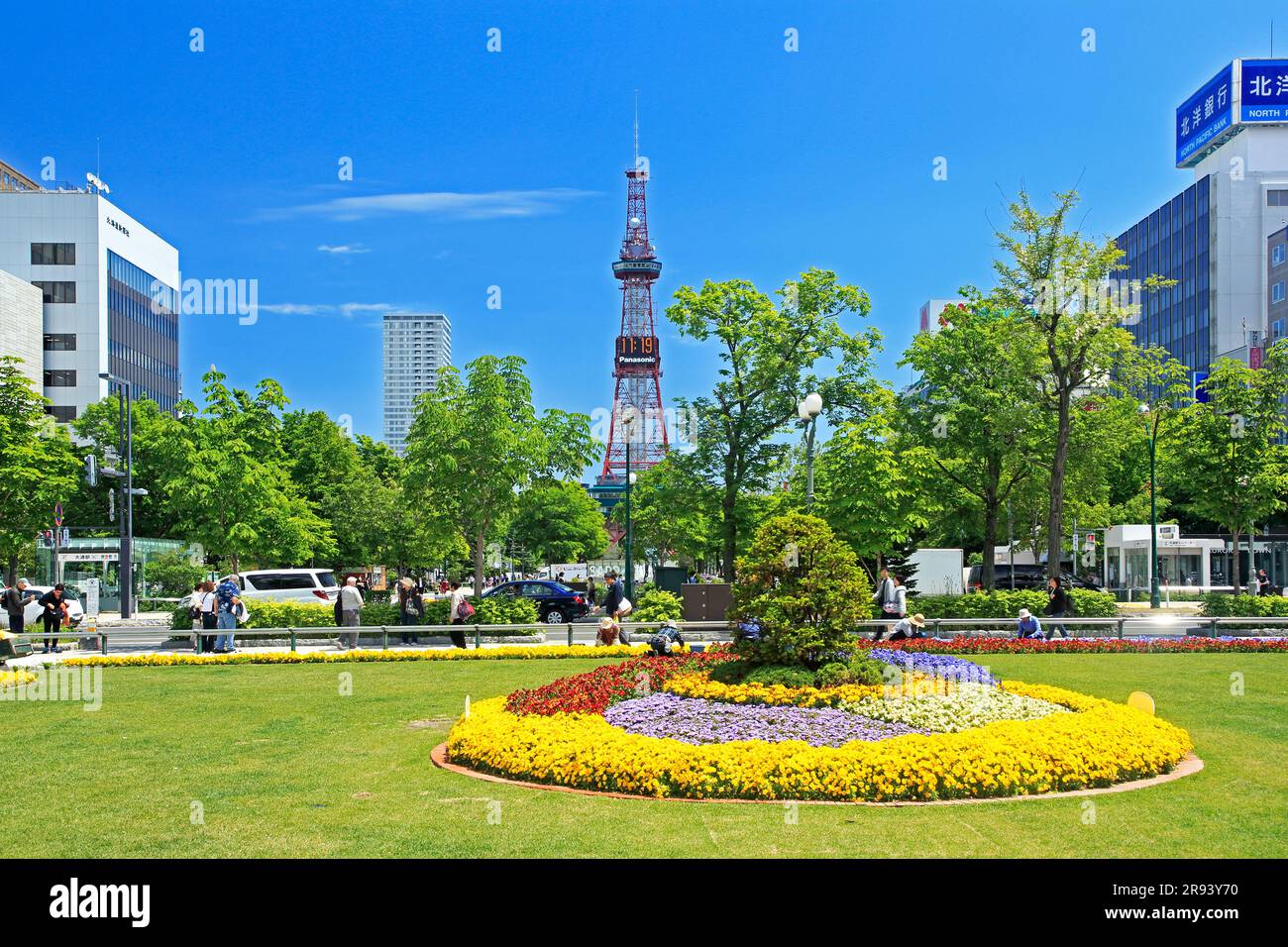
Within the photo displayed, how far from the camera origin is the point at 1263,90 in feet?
293

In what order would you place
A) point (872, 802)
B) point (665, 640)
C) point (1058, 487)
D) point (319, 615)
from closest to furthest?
point (872, 802) < point (665, 640) < point (319, 615) < point (1058, 487)

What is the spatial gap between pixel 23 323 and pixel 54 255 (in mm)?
7753

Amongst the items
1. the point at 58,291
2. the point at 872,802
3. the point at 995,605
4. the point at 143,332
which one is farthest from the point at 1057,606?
the point at 143,332

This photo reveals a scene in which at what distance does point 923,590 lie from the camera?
37312 mm

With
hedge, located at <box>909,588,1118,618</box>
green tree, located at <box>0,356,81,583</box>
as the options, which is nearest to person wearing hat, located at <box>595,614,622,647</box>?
hedge, located at <box>909,588,1118,618</box>

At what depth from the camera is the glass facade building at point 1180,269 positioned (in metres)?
90.5

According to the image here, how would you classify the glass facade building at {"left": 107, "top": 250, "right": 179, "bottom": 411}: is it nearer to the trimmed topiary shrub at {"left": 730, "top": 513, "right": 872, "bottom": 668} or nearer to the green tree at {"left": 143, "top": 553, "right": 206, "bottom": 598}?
the green tree at {"left": 143, "top": 553, "right": 206, "bottom": 598}

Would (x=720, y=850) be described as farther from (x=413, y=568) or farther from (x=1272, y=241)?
(x=1272, y=241)

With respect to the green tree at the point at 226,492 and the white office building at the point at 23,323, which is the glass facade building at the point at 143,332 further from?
the green tree at the point at 226,492

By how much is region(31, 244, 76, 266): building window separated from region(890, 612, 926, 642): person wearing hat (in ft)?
232

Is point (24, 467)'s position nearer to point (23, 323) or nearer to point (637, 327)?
point (23, 323)

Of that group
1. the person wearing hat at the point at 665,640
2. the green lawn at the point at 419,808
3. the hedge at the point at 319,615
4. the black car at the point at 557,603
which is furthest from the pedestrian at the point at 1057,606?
the black car at the point at 557,603

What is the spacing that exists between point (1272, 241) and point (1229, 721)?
77.4 meters
